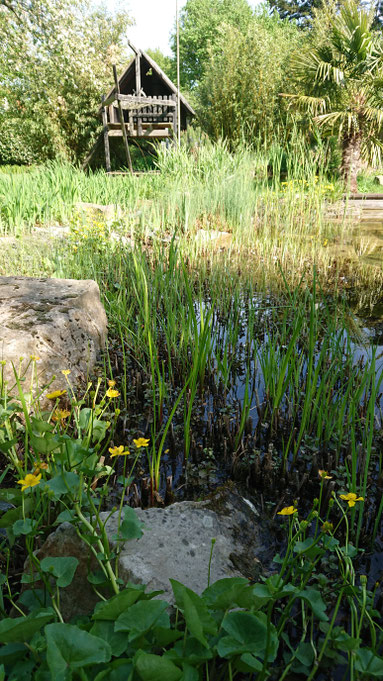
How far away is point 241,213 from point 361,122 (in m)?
9.93

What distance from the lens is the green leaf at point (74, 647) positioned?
695 mm

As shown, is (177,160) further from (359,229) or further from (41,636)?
(41,636)

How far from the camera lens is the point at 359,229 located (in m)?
6.97

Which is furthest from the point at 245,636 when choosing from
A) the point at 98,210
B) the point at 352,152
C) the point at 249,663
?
the point at 352,152

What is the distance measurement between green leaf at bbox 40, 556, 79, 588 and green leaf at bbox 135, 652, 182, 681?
0.84 feet

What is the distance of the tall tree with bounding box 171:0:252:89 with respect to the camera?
4050 centimetres

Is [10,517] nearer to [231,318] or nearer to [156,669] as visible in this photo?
[156,669]

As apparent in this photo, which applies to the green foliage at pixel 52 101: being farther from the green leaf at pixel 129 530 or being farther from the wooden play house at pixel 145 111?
the green leaf at pixel 129 530

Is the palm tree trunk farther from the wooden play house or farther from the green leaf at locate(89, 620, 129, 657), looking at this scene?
the green leaf at locate(89, 620, 129, 657)

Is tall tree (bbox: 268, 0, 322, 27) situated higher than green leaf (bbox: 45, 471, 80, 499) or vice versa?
tall tree (bbox: 268, 0, 322, 27)

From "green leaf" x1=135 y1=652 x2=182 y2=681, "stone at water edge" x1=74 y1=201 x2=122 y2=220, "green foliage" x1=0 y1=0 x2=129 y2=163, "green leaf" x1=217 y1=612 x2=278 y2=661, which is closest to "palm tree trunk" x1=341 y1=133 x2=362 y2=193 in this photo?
"stone at water edge" x1=74 y1=201 x2=122 y2=220

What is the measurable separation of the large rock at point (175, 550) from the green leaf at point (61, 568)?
9 centimetres

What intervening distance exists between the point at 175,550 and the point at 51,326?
133 centimetres

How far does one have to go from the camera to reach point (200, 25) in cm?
4100
